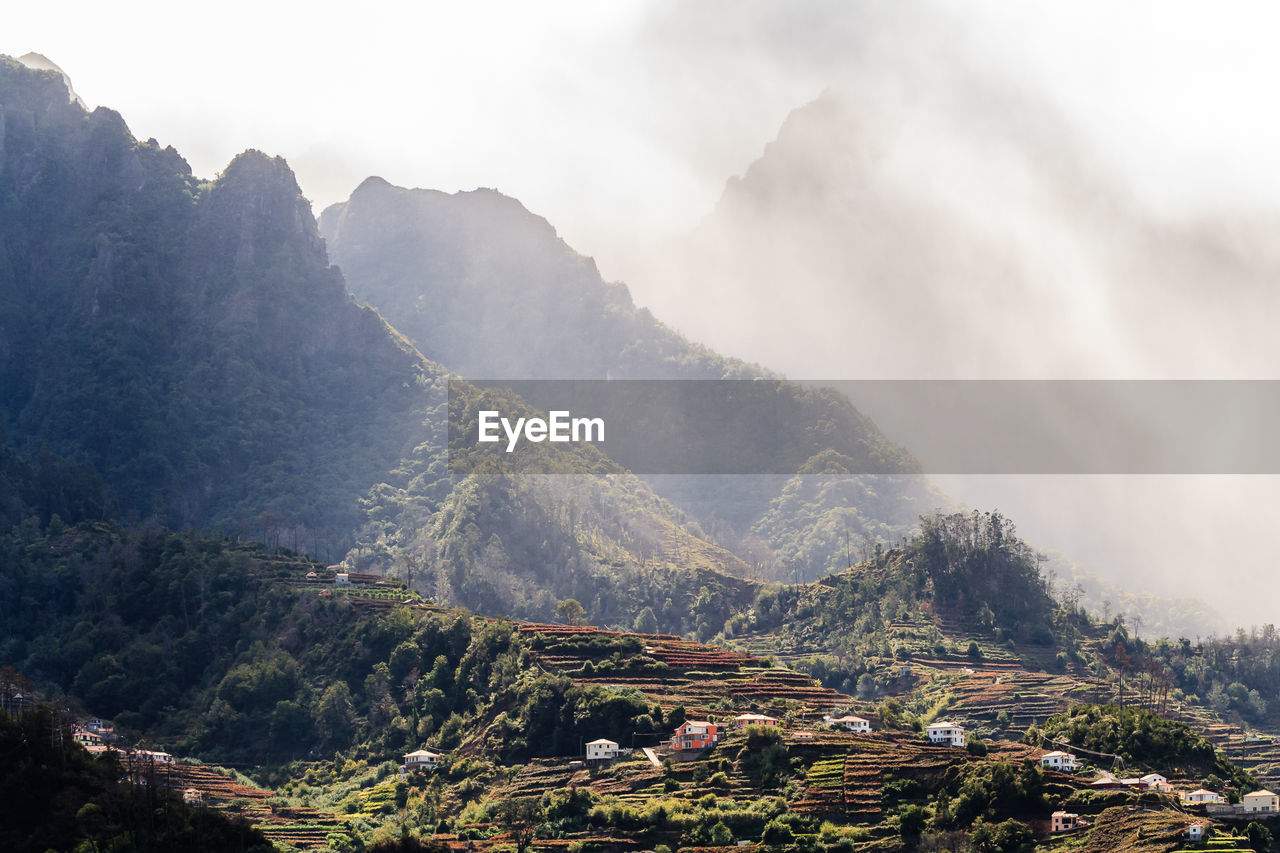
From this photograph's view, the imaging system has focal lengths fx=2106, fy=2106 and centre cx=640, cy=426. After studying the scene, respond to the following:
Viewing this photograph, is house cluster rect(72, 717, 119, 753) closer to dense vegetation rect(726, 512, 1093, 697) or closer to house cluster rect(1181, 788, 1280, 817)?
house cluster rect(1181, 788, 1280, 817)

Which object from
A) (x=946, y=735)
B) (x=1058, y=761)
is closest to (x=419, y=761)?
(x=946, y=735)

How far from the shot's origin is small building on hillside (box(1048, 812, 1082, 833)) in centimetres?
11262

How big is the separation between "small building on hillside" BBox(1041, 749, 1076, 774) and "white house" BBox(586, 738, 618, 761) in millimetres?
26004

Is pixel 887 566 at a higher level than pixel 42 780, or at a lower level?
higher

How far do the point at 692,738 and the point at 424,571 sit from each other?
72.1 meters

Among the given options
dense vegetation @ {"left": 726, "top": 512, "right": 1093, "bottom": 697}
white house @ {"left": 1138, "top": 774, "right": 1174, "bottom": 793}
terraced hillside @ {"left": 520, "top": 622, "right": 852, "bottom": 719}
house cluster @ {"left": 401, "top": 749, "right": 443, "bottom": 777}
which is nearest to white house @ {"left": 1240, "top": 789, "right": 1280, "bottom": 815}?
white house @ {"left": 1138, "top": 774, "right": 1174, "bottom": 793}

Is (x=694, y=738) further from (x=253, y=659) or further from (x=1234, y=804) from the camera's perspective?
(x=253, y=659)

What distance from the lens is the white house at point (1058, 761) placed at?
12356 centimetres

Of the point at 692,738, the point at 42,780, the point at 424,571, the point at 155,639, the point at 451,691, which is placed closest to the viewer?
the point at 42,780

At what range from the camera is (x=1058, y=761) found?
124125mm

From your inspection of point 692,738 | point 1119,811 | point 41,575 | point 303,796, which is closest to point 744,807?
point 692,738

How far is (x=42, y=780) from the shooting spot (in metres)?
108

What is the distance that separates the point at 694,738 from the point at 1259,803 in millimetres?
33134

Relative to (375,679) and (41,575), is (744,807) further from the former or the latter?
(41,575)
